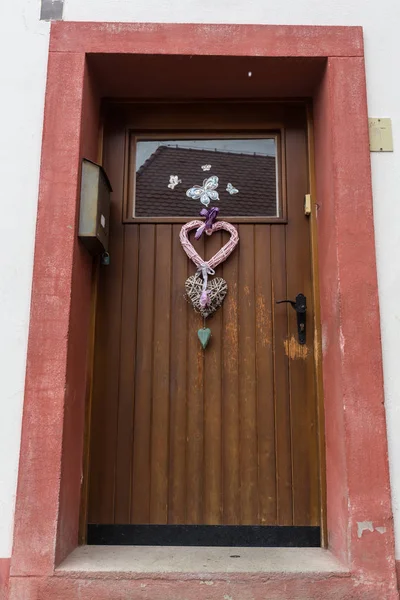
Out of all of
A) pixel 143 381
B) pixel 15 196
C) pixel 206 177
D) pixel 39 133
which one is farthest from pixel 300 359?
pixel 39 133

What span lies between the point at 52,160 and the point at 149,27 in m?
0.92

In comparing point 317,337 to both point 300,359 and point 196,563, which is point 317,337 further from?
point 196,563

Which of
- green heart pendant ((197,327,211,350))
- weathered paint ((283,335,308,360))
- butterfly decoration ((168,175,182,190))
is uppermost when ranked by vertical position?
butterfly decoration ((168,175,182,190))

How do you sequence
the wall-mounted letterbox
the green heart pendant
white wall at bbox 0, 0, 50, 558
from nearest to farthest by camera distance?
white wall at bbox 0, 0, 50, 558, the wall-mounted letterbox, the green heart pendant

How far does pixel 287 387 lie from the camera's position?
3203 millimetres

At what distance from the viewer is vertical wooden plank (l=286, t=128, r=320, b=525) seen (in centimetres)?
311

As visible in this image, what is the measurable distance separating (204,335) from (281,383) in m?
0.50

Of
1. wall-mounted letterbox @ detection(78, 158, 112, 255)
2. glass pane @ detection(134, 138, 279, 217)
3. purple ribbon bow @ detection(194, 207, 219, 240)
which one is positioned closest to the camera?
wall-mounted letterbox @ detection(78, 158, 112, 255)

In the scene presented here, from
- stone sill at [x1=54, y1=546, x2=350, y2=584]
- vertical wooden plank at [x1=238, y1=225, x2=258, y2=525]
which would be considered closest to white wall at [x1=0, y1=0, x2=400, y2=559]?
stone sill at [x1=54, y1=546, x2=350, y2=584]

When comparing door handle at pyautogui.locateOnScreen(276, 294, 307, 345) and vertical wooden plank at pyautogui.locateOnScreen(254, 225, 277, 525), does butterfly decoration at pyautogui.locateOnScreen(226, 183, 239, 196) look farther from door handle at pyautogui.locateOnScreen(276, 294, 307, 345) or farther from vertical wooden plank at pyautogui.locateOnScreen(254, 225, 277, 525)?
door handle at pyautogui.locateOnScreen(276, 294, 307, 345)

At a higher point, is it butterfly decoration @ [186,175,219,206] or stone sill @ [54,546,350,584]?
butterfly decoration @ [186,175,219,206]

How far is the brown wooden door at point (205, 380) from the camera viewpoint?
10.2ft

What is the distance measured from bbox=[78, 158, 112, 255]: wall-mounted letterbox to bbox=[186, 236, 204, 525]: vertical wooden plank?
65 cm

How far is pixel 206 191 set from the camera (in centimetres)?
346
